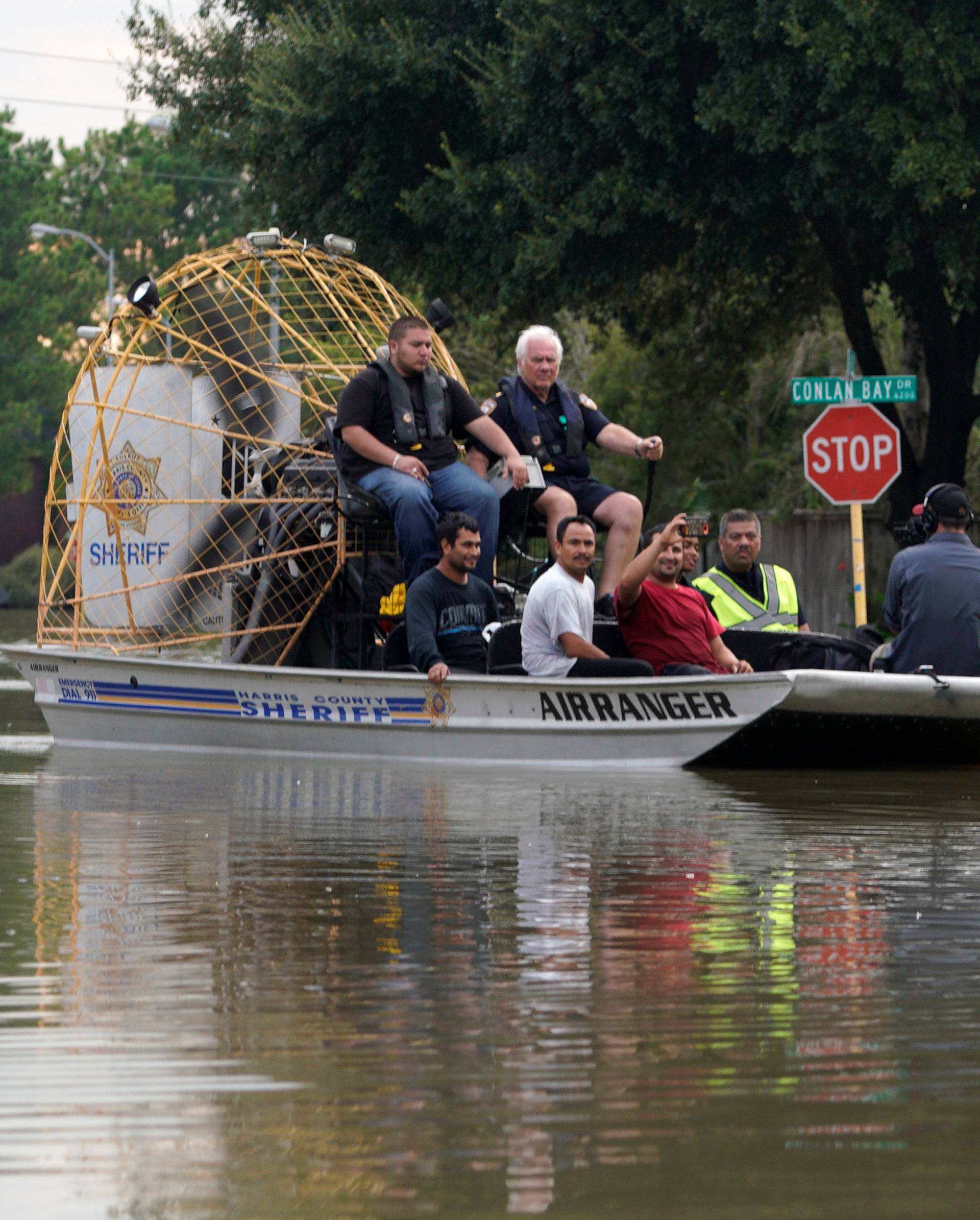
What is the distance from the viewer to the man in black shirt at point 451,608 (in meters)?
11.9

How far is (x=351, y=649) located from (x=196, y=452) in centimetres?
164

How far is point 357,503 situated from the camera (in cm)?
1275

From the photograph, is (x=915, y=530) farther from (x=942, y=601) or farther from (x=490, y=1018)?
(x=490, y=1018)

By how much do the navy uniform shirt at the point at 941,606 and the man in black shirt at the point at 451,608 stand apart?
7.49 feet

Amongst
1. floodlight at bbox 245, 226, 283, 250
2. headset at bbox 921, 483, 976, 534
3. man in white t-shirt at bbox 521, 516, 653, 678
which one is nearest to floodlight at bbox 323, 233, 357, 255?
floodlight at bbox 245, 226, 283, 250

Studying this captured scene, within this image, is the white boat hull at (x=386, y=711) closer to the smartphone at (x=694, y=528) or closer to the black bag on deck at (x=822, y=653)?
the smartphone at (x=694, y=528)

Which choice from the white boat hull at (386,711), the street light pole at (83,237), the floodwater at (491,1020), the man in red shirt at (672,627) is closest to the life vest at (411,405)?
the white boat hull at (386,711)

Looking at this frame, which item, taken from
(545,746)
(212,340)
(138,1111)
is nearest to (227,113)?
(212,340)

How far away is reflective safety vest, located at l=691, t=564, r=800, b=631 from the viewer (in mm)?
12961

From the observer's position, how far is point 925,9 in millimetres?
18156

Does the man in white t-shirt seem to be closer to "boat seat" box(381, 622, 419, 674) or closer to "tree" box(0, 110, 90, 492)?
"boat seat" box(381, 622, 419, 674)

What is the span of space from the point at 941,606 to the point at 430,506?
2.94 metres

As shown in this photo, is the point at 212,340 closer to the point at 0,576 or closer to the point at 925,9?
the point at 925,9

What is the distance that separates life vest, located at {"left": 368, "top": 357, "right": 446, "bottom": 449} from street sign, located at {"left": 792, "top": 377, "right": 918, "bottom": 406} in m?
2.92
